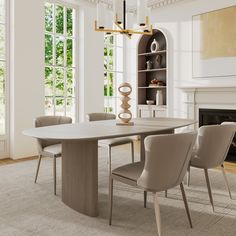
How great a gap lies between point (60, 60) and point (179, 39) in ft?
7.60

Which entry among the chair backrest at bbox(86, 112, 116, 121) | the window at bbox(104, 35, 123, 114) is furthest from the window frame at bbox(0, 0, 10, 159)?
the window at bbox(104, 35, 123, 114)

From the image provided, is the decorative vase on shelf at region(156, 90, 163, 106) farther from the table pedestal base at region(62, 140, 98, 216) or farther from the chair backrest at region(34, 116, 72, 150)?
the table pedestal base at region(62, 140, 98, 216)

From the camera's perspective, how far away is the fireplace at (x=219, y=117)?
15.9 ft

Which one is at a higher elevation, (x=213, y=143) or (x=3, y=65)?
(x=3, y=65)

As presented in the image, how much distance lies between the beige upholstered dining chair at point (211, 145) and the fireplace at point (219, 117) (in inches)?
92.4

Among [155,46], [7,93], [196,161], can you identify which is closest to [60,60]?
[7,93]

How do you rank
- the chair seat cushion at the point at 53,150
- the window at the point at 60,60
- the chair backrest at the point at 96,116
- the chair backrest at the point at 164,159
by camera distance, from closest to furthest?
the chair backrest at the point at 164,159 → the chair seat cushion at the point at 53,150 → the chair backrest at the point at 96,116 → the window at the point at 60,60

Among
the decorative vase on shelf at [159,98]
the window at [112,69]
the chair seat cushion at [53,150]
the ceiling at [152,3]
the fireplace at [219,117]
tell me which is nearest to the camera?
the chair seat cushion at [53,150]

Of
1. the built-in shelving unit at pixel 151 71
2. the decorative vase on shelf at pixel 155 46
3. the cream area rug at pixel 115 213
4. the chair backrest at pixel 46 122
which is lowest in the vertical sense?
the cream area rug at pixel 115 213

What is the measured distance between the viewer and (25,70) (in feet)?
15.8

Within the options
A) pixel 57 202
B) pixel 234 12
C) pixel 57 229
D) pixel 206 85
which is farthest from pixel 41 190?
pixel 234 12

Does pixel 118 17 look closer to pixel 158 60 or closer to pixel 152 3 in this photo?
pixel 152 3

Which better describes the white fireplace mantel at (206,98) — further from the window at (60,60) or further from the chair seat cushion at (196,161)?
the chair seat cushion at (196,161)

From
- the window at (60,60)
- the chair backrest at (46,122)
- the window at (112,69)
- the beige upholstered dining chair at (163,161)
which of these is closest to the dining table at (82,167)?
the beige upholstered dining chair at (163,161)
